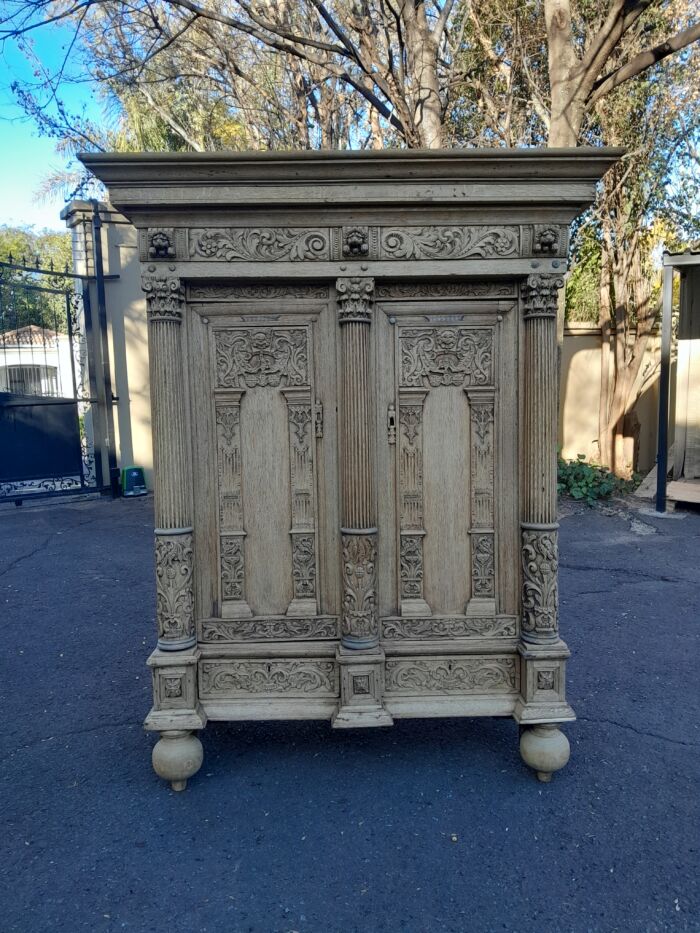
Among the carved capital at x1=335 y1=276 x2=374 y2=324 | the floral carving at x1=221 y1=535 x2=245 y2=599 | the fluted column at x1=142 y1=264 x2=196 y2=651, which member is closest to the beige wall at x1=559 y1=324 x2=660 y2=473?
the carved capital at x1=335 y1=276 x2=374 y2=324

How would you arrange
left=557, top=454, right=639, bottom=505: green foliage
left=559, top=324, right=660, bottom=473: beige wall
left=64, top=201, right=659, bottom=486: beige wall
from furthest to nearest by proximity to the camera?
left=559, top=324, right=660, bottom=473: beige wall < left=64, top=201, right=659, bottom=486: beige wall < left=557, top=454, right=639, bottom=505: green foliage

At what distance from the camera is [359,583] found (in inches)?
108

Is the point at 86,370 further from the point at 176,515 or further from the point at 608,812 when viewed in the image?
the point at 608,812

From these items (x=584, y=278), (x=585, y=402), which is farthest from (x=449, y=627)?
(x=584, y=278)

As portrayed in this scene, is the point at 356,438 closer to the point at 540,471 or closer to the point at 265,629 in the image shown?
the point at 540,471

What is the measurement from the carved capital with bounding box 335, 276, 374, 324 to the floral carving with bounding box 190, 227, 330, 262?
0.16 m

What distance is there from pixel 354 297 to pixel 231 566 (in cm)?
126

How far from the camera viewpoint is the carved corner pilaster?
2.75m

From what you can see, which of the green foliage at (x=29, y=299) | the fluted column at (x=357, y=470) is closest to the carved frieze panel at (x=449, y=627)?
the fluted column at (x=357, y=470)

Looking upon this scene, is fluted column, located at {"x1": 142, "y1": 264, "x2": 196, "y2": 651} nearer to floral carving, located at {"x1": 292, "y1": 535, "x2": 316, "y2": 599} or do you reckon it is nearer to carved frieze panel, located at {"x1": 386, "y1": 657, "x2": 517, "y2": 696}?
floral carving, located at {"x1": 292, "y1": 535, "x2": 316, "y2": 599}

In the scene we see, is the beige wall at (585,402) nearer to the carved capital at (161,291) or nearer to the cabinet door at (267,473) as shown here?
the cabinet door at (267,473)

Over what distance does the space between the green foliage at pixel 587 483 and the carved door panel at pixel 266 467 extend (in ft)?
22.4

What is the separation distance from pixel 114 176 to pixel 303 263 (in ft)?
2.60

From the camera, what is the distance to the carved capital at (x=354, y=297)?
2.67 m
